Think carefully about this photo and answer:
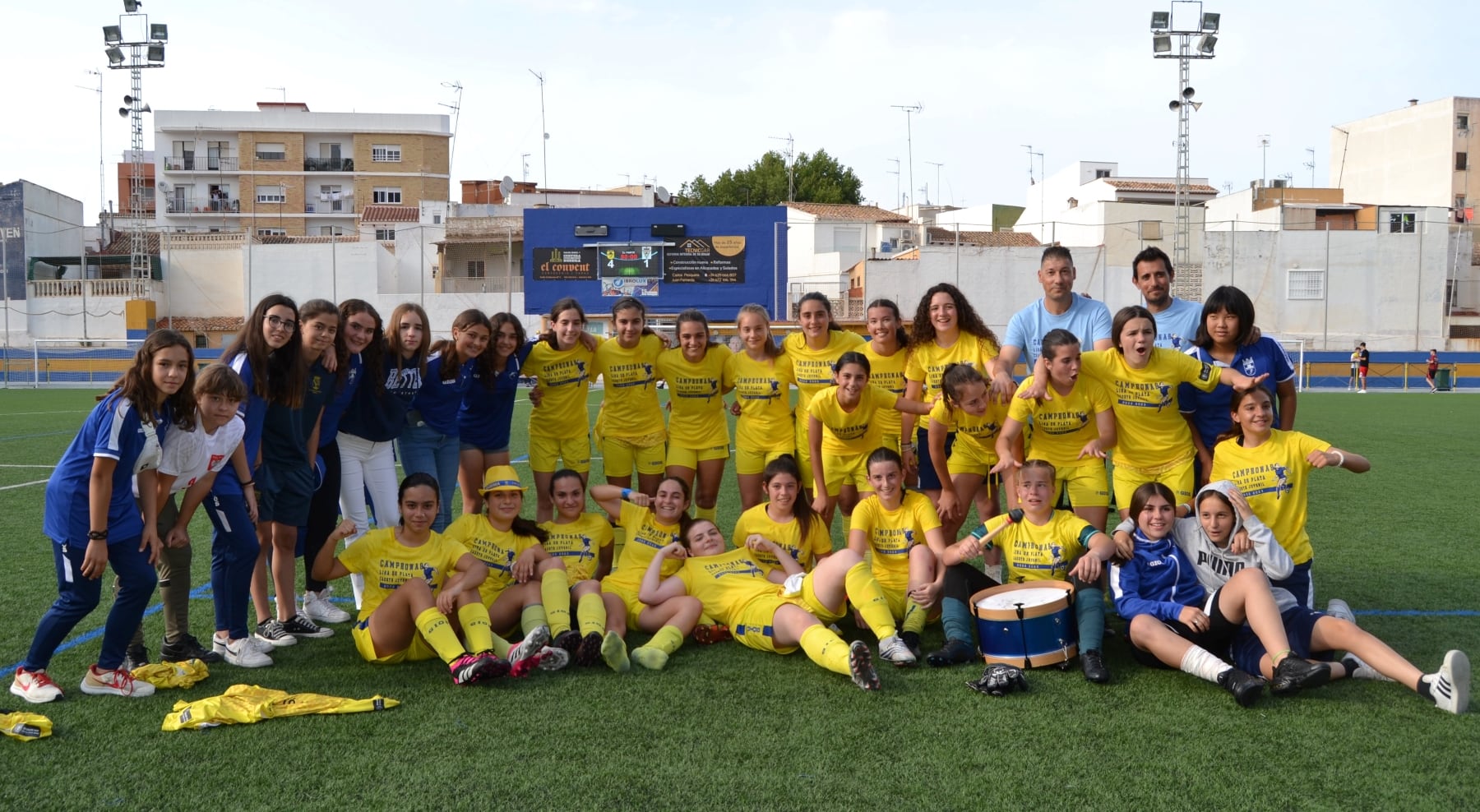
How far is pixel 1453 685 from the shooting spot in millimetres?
3779

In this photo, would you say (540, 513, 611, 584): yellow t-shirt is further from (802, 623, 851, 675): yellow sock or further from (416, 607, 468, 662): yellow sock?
(802, 623, 851, 675): yellow sock

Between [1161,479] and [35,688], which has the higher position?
[1161,479]

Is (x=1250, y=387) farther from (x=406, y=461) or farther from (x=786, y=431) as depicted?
(x=406, y=461)

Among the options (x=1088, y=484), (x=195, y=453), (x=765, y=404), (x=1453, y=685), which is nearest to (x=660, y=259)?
(x=765, y=404)

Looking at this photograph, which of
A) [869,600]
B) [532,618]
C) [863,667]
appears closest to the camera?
[863,667]

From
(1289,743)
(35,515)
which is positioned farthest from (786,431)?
(35,515)

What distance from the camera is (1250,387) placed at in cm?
494

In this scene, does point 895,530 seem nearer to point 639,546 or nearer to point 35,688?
point 639,546

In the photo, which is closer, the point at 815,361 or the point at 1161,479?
the point at 1161,479

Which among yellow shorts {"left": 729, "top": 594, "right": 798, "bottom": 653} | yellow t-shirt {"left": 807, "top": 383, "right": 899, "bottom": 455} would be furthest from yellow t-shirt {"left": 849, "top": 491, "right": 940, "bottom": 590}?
yellow t-shirt {"left": 807, "top": 383, "right": 899, "bottom": 455}

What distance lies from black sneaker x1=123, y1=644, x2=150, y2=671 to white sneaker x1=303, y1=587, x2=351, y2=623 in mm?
853

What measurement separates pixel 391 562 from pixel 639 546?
121cm

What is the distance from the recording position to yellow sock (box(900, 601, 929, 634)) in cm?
489

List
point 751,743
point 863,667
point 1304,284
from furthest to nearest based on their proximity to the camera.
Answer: point 1304,284 → point 863,667 → point 751,743
